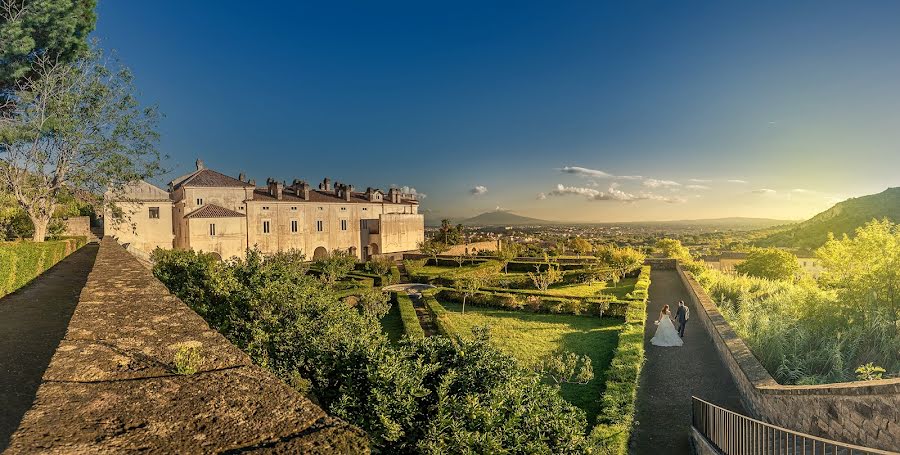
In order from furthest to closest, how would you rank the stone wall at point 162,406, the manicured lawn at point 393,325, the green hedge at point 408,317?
the manicured lawn at point 393,325, the green hedge at point 408,317, the stone wall at point 162,406

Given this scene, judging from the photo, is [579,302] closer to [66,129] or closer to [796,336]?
[796,336]

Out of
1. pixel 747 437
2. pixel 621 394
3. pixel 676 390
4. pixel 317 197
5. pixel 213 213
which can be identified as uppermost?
pixel 317 197

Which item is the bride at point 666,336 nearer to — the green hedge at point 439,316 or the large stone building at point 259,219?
the green hedge at point 439,316

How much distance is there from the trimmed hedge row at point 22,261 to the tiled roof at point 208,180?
22.9m

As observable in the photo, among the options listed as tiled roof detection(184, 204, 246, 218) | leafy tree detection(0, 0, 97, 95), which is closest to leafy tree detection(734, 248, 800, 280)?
leafy tree detection(0, 0, 97, 95)

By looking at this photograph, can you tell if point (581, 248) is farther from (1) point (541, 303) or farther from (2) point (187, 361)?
(2) point (187, 361)

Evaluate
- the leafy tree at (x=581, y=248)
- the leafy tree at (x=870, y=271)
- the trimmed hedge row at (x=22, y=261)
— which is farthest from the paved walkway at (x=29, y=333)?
the leafy tree at (x=581, y=248)

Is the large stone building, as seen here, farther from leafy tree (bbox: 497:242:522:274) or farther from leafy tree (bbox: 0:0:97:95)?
leafy tree (bbox: 497:242:522:274)

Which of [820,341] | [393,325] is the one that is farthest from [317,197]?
[820,341]

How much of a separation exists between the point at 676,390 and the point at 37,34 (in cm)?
2680

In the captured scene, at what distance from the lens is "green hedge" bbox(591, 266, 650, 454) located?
7173mm

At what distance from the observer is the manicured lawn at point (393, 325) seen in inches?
576

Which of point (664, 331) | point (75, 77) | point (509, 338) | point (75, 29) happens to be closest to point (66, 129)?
point (75, 77)

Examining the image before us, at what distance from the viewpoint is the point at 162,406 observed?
2.71 metres
